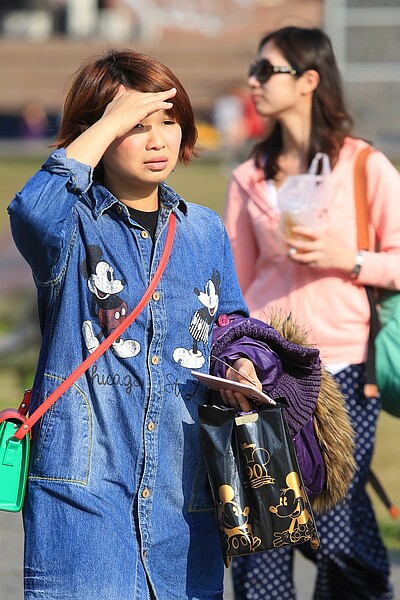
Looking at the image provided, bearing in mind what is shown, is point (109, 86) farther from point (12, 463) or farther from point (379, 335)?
point (379, 335)

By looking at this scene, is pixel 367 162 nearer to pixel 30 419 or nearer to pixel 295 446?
pixel 295 446

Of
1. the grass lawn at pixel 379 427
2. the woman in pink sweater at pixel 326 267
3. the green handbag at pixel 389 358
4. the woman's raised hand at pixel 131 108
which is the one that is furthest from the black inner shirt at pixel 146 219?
the grass lawn at pixel 379 427

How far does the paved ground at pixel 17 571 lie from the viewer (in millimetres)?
5156

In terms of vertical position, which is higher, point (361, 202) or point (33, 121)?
point (361, 202)

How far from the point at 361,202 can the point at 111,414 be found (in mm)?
1876

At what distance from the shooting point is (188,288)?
2947mm

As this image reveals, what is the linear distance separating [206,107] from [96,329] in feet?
143

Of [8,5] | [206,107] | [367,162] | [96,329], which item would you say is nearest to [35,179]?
[96,329]

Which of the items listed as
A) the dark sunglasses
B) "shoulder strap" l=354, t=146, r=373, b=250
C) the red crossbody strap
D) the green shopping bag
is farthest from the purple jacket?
the dark sunglasses

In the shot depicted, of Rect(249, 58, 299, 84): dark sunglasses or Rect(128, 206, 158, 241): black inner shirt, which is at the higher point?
Rect(249, 58, 299, 84): dark sunglasses

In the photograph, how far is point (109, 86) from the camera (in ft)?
9.52

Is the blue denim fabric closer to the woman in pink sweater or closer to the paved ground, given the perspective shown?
the woman in pink sweater

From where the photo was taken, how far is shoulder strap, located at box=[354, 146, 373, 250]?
14.4 ft

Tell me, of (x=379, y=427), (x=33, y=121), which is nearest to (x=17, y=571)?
(x=379, y=427)
